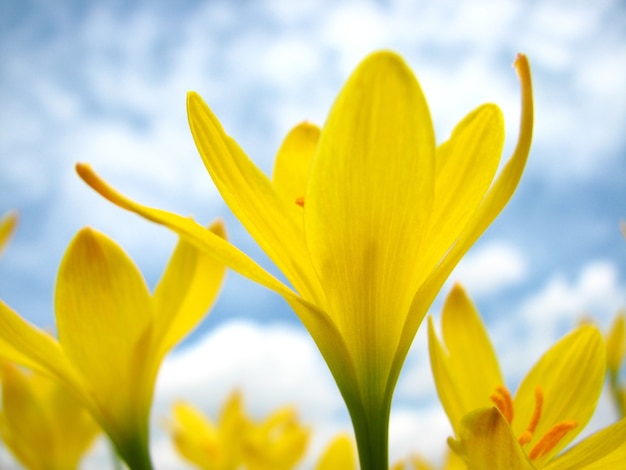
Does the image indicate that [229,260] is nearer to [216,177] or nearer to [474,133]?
[216,177]

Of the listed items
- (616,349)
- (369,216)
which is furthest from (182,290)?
(616,349)

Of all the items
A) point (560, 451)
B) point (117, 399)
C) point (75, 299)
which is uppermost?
point (75, 299)

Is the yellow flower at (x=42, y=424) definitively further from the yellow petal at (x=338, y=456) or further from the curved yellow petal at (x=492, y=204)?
the curved yellow petal at (x=492, y=204)

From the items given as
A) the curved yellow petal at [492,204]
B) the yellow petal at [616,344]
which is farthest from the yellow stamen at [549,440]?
the yellow petal at [616,344]

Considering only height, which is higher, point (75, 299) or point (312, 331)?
point (75, 299)

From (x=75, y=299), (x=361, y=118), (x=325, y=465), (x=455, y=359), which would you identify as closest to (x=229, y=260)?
(x=361, y=118)

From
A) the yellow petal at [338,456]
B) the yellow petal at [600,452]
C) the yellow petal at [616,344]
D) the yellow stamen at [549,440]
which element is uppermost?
the yellow petal at [616,344]

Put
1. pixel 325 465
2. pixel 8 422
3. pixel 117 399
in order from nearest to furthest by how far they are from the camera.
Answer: pixel 117 399, pixel 8 422, pixel 325 465
